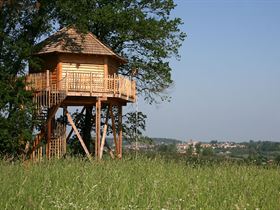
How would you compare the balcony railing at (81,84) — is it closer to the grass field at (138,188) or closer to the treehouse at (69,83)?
the treehouse at (69,83)

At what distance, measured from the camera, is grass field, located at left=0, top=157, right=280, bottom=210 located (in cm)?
759

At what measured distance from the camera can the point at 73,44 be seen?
2575cm

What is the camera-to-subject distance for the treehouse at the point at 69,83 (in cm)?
2375

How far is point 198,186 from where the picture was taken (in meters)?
9.66

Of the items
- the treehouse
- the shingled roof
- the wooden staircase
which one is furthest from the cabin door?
the shingled roof

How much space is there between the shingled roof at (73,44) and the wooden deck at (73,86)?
1.42 m

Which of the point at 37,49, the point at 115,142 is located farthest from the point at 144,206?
the point at 115,142

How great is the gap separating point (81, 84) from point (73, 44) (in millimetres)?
3054

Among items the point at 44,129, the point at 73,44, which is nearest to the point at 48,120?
the point at 44,129

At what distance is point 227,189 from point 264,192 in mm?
710

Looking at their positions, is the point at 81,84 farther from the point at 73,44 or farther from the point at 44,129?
the point at 44,129

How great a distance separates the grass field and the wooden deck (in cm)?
1067

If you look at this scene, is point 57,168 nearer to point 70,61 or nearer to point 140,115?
point 70,61

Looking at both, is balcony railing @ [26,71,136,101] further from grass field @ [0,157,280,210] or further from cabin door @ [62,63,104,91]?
grass field @ [0,157,280,210]
